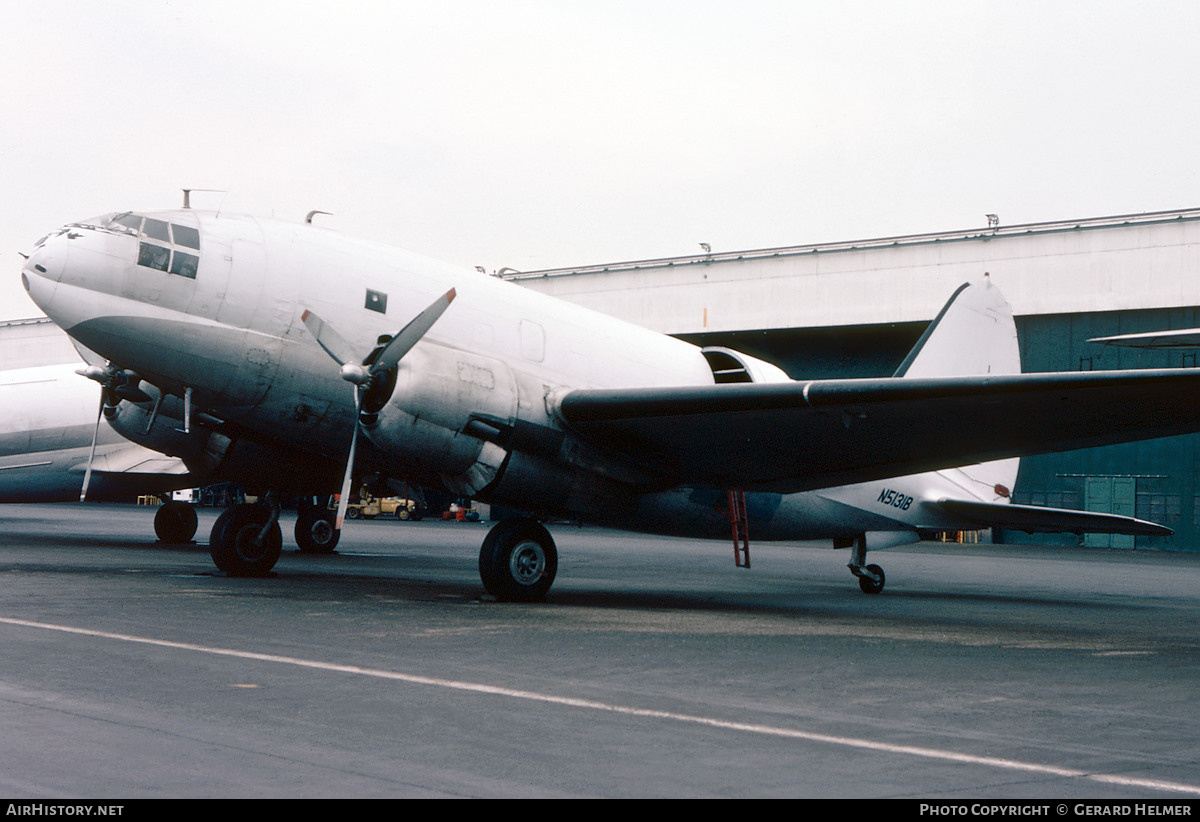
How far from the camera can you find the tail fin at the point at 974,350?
1945cm

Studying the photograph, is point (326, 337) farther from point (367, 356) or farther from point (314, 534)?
point (314, 534)

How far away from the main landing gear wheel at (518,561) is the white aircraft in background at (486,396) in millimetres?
28

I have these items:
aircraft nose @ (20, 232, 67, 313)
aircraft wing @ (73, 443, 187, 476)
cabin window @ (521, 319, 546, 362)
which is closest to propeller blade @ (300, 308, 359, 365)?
cabin window @ (521, 319, 546, 362)

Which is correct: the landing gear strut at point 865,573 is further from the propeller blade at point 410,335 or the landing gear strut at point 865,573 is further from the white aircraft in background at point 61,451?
the white aircraft in background at point 61,451

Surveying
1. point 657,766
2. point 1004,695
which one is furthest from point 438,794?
point 1004,695

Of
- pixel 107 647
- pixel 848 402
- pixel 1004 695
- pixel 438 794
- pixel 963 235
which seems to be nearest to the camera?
pixel 438 794

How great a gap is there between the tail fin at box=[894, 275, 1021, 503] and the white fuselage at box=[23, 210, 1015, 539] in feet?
19.9

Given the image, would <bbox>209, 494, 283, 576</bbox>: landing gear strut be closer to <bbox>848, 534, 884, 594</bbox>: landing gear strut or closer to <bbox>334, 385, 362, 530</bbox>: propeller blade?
<bbox>334, 385, 362, 530</bbox>: propeller blade

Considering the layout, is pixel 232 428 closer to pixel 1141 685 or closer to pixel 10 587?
pixel 10 587

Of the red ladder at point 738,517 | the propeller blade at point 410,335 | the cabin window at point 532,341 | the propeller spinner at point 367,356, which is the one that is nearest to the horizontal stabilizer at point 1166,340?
the red ladder at point 738,517

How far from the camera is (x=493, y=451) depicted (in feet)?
45.8

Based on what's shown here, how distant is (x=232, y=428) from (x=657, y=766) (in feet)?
40.8

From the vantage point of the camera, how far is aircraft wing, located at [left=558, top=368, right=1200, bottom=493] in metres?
12.2

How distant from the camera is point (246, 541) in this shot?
59.0 feet
